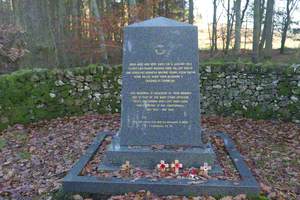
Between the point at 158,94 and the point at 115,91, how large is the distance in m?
3.78

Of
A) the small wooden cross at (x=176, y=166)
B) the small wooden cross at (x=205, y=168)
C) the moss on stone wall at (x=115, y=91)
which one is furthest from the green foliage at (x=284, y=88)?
the small wooden cross at (x=176, y=166)

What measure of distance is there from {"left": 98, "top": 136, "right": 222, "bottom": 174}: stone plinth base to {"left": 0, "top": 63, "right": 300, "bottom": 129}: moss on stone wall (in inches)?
151

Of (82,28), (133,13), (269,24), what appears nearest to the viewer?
(133,13)

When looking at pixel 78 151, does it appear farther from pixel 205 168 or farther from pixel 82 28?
pixel 82 28

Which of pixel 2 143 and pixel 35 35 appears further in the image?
pixel 35 35

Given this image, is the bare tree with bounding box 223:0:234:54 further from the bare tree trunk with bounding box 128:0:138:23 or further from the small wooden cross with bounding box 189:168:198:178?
the small wooden cross with bounding box 189:168:198:178

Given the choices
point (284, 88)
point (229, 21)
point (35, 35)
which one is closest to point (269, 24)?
point (229, 21)

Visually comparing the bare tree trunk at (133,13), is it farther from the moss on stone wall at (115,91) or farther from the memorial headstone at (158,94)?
the memorial headstone at (158,94)

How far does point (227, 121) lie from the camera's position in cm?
851

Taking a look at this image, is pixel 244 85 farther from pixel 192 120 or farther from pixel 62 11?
pixel 62 11

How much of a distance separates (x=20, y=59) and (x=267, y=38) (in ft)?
36.8

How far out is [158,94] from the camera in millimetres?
5227

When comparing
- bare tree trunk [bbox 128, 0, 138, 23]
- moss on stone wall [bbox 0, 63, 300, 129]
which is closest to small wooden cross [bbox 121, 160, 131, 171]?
moss on stone wall [bbox 0, 63, 300, 129]

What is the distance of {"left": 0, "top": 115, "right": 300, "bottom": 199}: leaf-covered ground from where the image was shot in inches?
198
